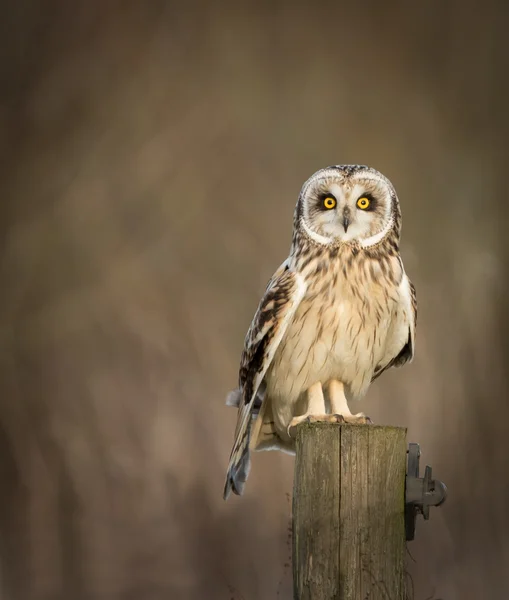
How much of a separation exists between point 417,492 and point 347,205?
0.70 metres

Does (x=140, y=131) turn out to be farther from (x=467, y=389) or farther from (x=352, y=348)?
(x=352, y=348)

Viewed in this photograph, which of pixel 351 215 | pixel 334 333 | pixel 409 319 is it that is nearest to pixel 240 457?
pixel 334 333

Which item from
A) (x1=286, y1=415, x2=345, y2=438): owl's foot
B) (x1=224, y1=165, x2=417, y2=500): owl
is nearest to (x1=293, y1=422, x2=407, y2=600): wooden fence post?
(x1=286, y1=415, x2=345, y2=438): owl's foot

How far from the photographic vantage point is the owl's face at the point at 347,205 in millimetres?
2145

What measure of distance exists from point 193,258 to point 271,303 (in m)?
2.30

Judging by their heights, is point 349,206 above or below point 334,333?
above

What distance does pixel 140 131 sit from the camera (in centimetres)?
459

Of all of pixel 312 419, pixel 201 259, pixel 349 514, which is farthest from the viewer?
pixel 201 259

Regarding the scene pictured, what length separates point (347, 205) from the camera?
7.00 ft

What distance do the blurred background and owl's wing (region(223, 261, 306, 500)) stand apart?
6.04 feet

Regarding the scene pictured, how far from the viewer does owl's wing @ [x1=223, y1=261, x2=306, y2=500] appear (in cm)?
219

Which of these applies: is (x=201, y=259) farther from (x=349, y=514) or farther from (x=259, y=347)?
(x=349, y=514)

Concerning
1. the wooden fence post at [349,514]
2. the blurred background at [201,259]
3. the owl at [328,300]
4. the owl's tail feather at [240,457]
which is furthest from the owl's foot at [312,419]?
the blurred background at [201,259]

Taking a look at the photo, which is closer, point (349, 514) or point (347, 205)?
point (349, 514)
